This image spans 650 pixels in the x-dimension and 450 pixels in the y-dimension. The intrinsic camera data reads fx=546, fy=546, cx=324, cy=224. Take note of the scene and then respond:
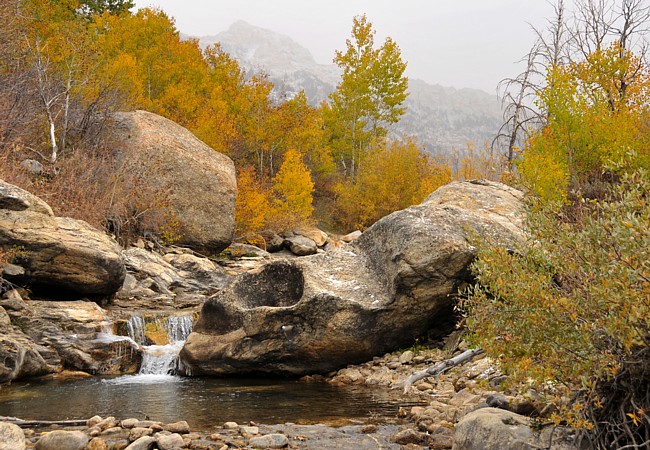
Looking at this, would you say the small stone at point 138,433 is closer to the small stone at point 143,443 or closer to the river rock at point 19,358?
the small stone at point 143,443

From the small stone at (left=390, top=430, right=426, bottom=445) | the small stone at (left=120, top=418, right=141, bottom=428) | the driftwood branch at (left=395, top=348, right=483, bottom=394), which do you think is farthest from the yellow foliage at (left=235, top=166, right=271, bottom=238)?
the small stone at (left=390, top=430, right=426, bottom=445)

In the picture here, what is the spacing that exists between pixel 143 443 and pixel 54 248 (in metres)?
7.40

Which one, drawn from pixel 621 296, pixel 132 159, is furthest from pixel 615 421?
pixel 132 159

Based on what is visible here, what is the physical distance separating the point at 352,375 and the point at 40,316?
253 inches

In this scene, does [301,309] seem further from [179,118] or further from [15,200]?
[179,118]

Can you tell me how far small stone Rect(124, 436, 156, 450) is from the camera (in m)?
5.83

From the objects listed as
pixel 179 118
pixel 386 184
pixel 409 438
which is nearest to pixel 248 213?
pixel 179 118

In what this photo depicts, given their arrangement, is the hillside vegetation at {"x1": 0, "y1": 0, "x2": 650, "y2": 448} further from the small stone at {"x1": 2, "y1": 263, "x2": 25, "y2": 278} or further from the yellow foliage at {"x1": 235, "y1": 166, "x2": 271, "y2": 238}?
the small stone at {"x1": 2, "y1": 263, "x2": 25, "y2": 278}

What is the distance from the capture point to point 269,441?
626 cm

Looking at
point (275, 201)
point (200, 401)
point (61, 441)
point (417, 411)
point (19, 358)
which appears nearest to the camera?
point (61, 441)

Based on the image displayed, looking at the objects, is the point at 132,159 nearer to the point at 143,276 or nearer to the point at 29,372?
the point at 143,276

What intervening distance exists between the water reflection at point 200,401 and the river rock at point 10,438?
1.84m

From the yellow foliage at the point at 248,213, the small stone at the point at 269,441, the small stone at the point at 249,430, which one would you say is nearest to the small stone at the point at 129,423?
the small stone at the point at 249,430

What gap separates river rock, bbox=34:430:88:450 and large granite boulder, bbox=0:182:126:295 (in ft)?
21.0
